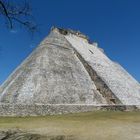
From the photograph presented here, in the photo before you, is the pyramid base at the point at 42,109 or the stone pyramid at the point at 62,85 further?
the stone pyramid at the point at 62,85

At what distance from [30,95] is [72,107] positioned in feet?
13.3

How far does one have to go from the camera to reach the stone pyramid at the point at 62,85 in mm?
29078

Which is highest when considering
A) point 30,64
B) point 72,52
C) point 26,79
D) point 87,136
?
point 72,52

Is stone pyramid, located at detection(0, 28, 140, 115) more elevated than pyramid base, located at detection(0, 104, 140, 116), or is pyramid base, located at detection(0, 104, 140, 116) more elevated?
stone pyramid, located at detection(0, 28, 140, 115)

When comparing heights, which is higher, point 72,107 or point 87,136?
point 72,107

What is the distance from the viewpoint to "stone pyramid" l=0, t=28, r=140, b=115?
29.1m

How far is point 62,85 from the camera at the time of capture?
107ft

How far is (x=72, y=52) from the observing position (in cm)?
4069

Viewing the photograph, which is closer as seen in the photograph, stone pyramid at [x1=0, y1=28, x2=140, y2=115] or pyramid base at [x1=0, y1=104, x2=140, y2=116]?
pyramid base at [x1=0, y1=104, x2=140, y2=116]

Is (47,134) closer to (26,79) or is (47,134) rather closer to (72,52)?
(26,79)

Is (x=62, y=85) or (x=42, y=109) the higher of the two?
(x=62, y=85)

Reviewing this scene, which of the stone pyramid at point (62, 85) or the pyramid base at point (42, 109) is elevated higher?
the stone pyramid at point (62, 85)

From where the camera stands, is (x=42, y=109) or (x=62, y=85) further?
(x=62, y=85)

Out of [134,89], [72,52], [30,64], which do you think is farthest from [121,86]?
[30,64]
